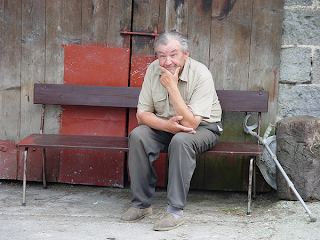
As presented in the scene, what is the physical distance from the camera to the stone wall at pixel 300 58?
3488 mm

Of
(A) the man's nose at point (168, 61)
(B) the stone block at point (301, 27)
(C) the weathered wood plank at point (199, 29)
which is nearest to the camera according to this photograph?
(A) the man's nose at point (168, 61)

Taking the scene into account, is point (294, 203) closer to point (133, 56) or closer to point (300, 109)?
point (300, 109)

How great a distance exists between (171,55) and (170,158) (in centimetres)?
82

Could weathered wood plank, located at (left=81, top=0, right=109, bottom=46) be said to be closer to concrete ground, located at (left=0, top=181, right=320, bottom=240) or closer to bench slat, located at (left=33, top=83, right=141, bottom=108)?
bench slat, located at (left=33, top=83, right=141, bottom=108)

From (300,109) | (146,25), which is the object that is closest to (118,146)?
(146,25)

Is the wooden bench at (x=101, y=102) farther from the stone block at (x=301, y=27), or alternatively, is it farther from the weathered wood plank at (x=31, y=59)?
the stone block at (x=301, y=27)

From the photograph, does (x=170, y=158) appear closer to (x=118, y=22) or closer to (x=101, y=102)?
(x=101, y=102)

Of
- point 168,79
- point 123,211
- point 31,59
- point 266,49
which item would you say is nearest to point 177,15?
point 266,49

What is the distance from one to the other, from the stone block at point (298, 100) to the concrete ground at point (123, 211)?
2.88 feet

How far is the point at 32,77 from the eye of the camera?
3789 mm

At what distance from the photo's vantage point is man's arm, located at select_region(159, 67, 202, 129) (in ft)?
A: 9.09

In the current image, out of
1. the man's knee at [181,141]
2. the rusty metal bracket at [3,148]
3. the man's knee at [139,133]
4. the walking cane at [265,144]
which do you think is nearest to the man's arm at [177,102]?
the man's knee at [181,141]

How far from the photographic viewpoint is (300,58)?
353 centimetres

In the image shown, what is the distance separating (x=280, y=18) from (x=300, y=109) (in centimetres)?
91
